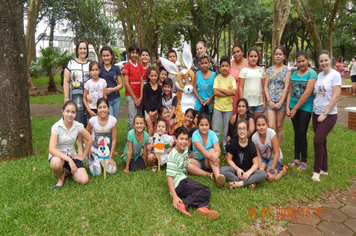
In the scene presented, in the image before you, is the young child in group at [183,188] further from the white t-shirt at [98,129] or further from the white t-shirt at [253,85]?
the white t-shirt at [253,85]

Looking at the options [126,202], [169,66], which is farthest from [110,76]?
[126,202]

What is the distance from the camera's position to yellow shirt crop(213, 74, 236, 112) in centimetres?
495

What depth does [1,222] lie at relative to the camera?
9.97 feet

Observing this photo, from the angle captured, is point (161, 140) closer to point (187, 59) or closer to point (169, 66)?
point (169, 66)

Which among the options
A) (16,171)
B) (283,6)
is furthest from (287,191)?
(283,6)

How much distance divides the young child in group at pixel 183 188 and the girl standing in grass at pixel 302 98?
2.03 m

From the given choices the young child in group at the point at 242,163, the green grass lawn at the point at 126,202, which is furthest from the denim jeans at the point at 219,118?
the green grass lawn at the point at 126,202

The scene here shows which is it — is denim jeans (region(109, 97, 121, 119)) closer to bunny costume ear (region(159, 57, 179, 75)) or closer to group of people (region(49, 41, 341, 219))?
group of people (region(49, 41, 341, 219))

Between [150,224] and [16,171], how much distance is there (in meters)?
2.69

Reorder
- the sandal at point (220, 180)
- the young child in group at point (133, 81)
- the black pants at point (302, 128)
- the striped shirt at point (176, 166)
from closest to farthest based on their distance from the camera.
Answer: the striped shirt at point (176, 166) < the sandal at point (220, 180) < the black pants at point (302, 128) < the young child in group at point (133, 81)

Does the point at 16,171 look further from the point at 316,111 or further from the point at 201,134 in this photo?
the point at 316,111

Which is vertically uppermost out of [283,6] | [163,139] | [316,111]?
[283,6]

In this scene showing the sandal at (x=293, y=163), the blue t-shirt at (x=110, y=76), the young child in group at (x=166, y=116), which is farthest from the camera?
the blue t-shirt at (x=110, y=76)

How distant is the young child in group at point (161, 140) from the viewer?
446cm
